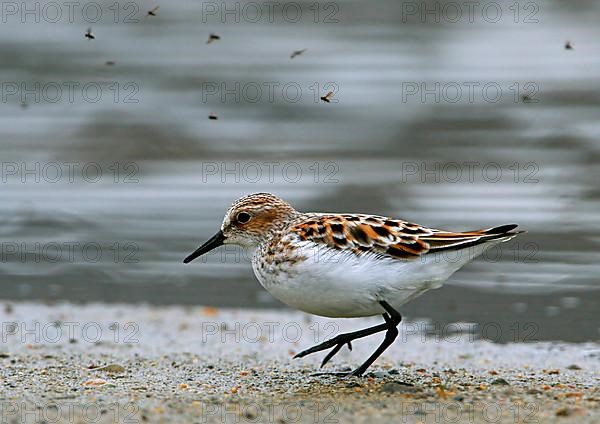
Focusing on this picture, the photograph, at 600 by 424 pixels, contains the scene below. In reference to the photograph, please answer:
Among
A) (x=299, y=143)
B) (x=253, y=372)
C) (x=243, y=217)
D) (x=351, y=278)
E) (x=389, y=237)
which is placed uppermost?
(x=299, y=143)

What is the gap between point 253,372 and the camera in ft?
23.3

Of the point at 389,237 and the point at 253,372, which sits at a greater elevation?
the point at 389,237

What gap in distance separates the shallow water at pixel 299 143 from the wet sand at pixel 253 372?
26.7 inches

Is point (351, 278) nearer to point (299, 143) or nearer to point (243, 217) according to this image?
point (243, 217)

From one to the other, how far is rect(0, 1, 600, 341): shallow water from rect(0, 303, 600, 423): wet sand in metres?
0.68

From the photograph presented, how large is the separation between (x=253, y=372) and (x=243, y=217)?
1.02 meters

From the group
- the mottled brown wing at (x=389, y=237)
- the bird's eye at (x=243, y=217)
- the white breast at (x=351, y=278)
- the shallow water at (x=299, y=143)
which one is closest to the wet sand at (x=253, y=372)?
the white breast at (x=351, y=278)

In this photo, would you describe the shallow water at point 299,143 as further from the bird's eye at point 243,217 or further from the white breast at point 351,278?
the bird's eye at point 243,217

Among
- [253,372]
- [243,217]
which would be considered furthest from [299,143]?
[253,372]

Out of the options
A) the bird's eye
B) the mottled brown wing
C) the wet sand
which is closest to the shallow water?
the wet sand

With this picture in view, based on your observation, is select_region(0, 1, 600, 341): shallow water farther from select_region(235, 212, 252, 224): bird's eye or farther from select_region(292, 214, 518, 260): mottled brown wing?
select_region(235, 212, 252, 224): bird's eye

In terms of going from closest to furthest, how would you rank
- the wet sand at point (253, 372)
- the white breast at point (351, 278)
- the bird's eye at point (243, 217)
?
the wet sand at point (253, 372) → the white breast at point (351, 278) → the bird's eye at point (243, 217)

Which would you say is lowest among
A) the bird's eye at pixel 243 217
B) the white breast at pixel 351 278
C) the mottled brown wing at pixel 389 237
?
the white breast at pixel 351 278

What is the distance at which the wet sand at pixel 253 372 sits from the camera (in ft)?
18.6
